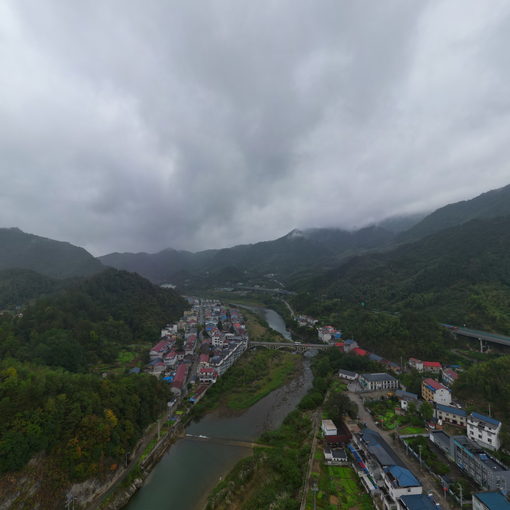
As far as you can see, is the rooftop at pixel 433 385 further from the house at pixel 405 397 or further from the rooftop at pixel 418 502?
the rooftop at pixel 418 502

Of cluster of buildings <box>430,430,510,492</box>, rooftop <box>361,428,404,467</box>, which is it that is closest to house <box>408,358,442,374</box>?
cluster of buildings <box>430,430,510,492</box>

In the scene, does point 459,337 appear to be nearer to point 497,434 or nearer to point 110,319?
point 497,434

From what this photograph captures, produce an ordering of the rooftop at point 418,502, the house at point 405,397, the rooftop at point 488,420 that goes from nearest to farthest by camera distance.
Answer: the rooftop at point 418,502, the rooftop at point 488,420, the house at point 405,397

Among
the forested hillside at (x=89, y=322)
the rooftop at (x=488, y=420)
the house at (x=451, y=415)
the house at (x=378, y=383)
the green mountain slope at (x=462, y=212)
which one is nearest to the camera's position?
the rooftop at (x=488, y=420)

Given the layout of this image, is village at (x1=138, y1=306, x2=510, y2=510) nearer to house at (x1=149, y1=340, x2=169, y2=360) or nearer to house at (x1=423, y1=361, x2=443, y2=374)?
house at (x1=423, y1=361, x2=443, y2=374)

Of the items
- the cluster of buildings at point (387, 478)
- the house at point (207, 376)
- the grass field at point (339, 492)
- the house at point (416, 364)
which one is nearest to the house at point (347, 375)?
the house at point (416, 364)

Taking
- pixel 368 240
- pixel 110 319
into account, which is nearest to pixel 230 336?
pixel 110 319

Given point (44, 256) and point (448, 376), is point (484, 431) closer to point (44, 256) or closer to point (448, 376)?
point (448, 376)
